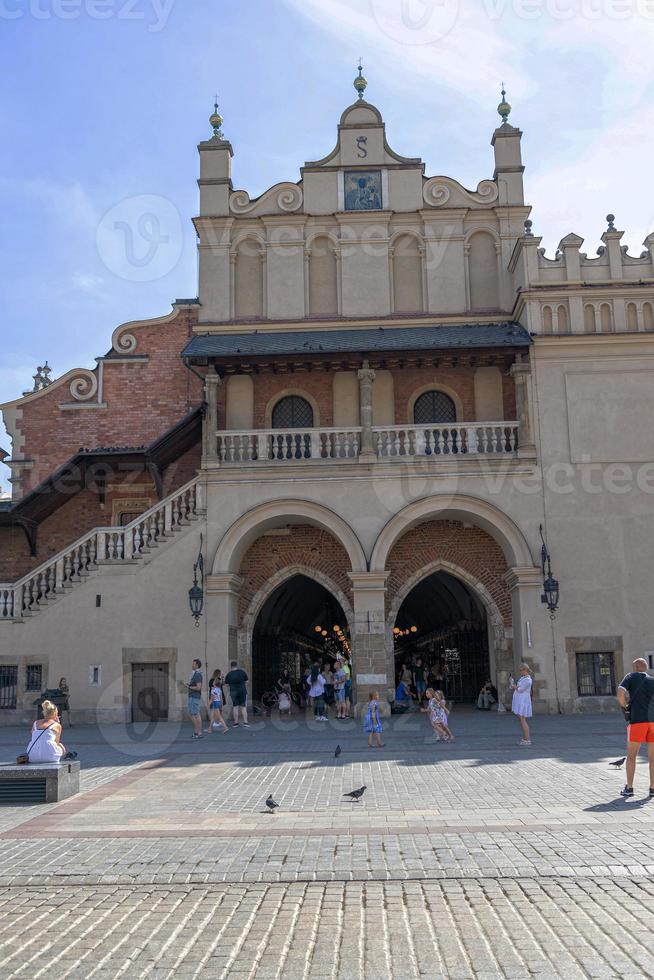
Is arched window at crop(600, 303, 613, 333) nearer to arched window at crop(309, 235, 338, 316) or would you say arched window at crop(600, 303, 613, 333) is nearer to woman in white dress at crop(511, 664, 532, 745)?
arched window at crop(309, 235, 338, 316)

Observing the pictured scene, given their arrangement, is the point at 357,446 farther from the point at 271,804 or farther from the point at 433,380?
the point at 271,804

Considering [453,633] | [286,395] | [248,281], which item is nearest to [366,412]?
[286,395]

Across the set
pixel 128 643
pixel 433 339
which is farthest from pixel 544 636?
pixel 128 643

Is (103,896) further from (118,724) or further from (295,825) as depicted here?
(118,724)

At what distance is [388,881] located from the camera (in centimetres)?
743

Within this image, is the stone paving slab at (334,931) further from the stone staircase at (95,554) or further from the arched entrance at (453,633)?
Answer: the arched entrance at (453,633)

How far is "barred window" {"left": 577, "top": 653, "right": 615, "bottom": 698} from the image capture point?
22.0 metres

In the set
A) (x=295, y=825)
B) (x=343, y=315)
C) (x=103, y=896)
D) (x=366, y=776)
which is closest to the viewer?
(x=103, y=896)

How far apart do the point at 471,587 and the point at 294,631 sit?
9.17 m

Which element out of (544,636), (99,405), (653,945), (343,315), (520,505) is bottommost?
(653,945)

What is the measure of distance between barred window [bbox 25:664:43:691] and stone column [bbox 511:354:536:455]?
1332 centimetres

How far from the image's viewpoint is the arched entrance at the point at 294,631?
26094mm

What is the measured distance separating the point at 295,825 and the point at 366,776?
11.4 feet

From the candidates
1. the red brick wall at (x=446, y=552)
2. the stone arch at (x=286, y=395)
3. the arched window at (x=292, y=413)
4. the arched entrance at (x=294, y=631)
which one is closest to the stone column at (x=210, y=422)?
the stone arch at (x=286, y=395)
